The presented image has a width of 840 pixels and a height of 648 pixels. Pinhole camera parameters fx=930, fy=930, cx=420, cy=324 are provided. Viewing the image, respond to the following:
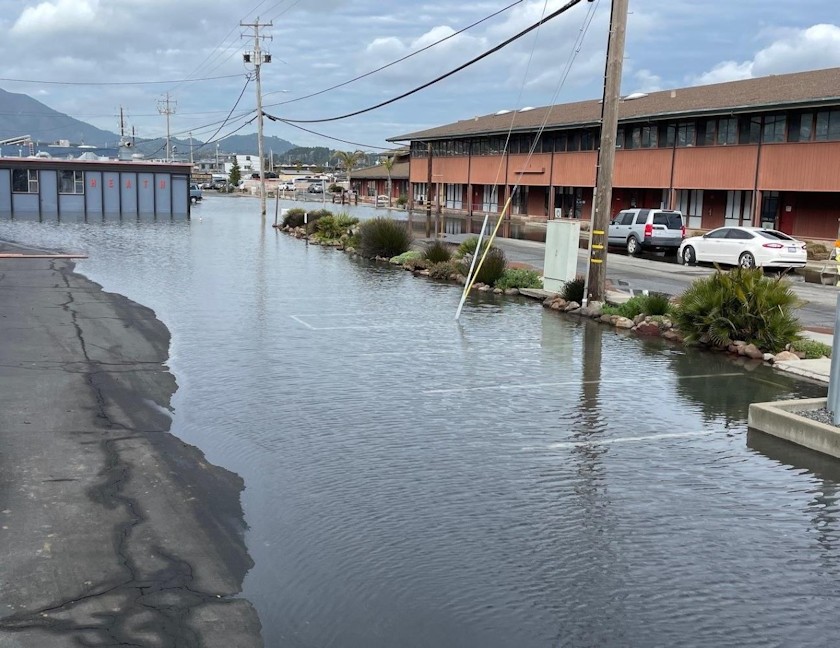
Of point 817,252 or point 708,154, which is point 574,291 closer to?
point 817,252

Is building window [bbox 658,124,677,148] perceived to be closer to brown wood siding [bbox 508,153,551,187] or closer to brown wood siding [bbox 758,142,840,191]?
brown wood siding [bbox 758,142,840,191]

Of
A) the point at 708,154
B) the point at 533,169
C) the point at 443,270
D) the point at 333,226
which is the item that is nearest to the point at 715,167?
the point at 708,154

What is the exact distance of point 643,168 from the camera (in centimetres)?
4922

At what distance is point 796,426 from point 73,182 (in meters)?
63.3

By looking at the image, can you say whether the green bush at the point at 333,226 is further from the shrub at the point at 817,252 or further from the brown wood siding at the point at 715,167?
the shrub at the point at 817,252

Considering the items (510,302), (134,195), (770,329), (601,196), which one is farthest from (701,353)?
(134,195)

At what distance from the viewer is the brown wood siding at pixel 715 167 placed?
137ft

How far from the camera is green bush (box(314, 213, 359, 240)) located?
40812 millimetres

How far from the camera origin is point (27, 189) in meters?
64.3

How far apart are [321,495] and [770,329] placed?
32.3 feet

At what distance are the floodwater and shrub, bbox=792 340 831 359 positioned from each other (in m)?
1.15

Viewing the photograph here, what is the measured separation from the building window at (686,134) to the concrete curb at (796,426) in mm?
37488

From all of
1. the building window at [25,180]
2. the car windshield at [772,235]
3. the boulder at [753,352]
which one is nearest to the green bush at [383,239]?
the car windshield at [772,235]

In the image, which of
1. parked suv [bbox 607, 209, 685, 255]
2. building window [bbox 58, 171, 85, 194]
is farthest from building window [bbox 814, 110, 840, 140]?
building window [bbox 58, 171, 85, 194]
